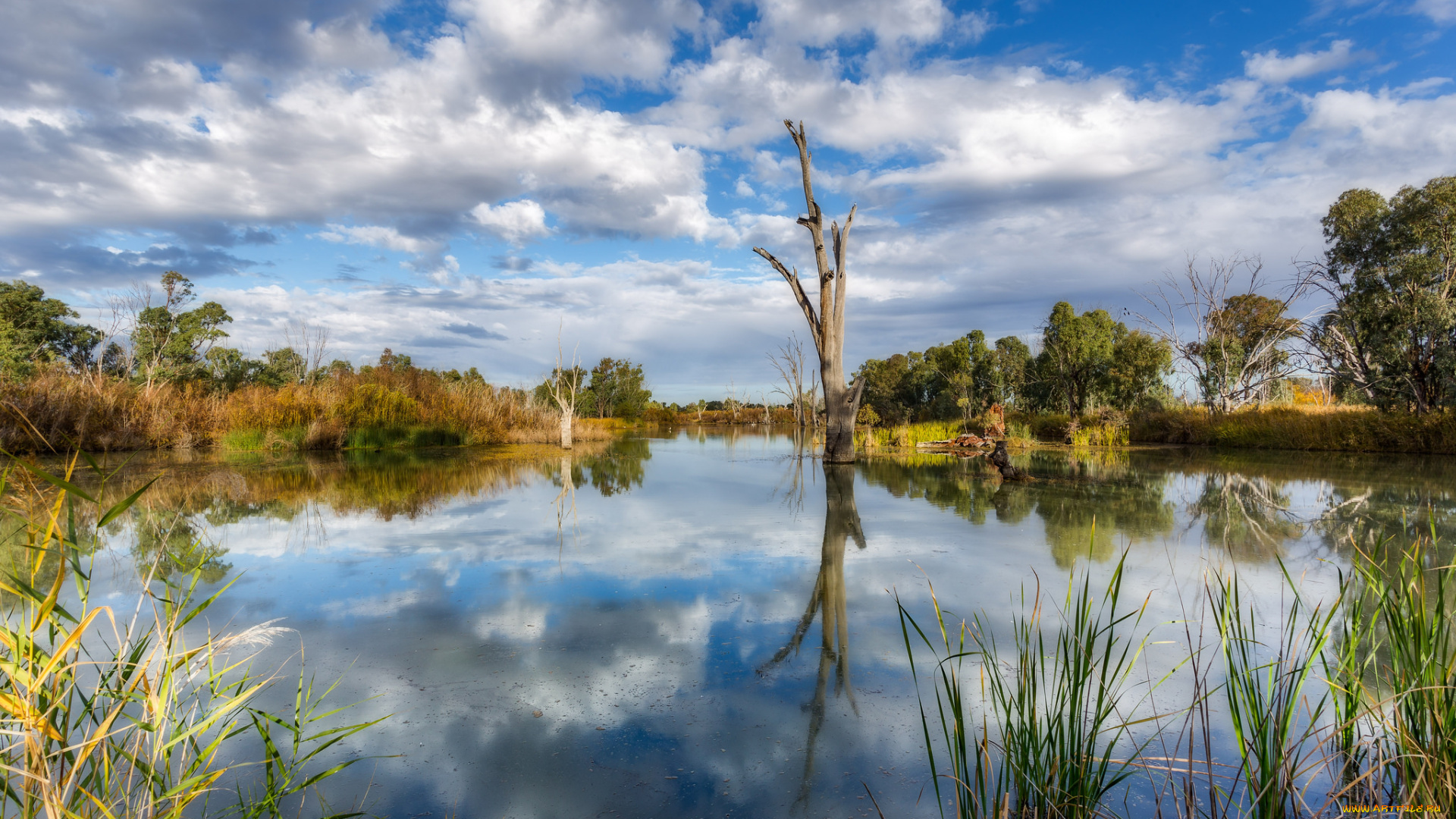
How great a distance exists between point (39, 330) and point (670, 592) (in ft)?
116

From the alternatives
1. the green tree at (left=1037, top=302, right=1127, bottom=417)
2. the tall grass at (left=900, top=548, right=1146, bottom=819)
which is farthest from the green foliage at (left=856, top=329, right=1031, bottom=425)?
the tall grass at (left=900, top=548, right=1146, bottom=819)

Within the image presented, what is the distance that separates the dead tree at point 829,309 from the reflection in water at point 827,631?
716cm

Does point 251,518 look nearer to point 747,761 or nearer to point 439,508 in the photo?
point 439,508

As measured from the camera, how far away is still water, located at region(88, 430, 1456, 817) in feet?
7.96

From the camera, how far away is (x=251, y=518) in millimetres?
7680

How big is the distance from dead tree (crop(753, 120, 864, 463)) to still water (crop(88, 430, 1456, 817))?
12.0 feet

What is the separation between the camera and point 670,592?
472 cm

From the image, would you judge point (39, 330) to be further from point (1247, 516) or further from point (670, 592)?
point (1247, 516)

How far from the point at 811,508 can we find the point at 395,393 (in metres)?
17.0

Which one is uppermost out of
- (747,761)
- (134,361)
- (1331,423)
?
(134,361)

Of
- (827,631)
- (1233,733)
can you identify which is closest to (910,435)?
(827,631)

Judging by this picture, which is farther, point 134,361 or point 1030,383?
point 1030,383

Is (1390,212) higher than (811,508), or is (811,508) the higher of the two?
(1390,212)

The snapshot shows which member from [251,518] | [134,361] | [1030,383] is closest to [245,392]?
[134,361]
